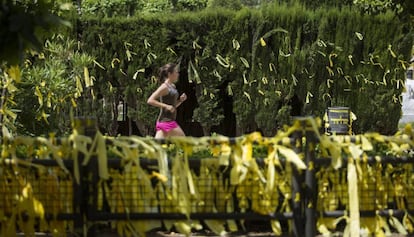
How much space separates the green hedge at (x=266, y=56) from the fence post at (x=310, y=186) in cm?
719

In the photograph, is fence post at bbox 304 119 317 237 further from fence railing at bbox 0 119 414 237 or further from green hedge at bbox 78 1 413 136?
green hedge at bbox 78 1 413 136

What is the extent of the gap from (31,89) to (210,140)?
497 cm

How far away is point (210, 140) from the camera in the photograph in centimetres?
377

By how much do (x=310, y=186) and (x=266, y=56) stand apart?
7387 millimetres

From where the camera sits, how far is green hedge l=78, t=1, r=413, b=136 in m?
10.9

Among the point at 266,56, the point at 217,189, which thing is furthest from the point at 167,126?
the point at 266,56

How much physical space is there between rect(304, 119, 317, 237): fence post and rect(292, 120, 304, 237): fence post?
4cm

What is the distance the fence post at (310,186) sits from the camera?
3.78 m

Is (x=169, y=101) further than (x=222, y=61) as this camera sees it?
No

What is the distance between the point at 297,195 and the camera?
12.5 feet

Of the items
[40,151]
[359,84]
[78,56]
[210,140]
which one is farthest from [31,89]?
[359,84]

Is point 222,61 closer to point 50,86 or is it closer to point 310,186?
point 50,86

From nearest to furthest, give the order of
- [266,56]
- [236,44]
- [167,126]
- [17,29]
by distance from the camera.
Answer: [17,29]
[167,126]
[236,44]
[266,56]

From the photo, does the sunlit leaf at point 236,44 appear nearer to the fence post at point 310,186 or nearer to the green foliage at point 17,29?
the fence post at point 310,186
